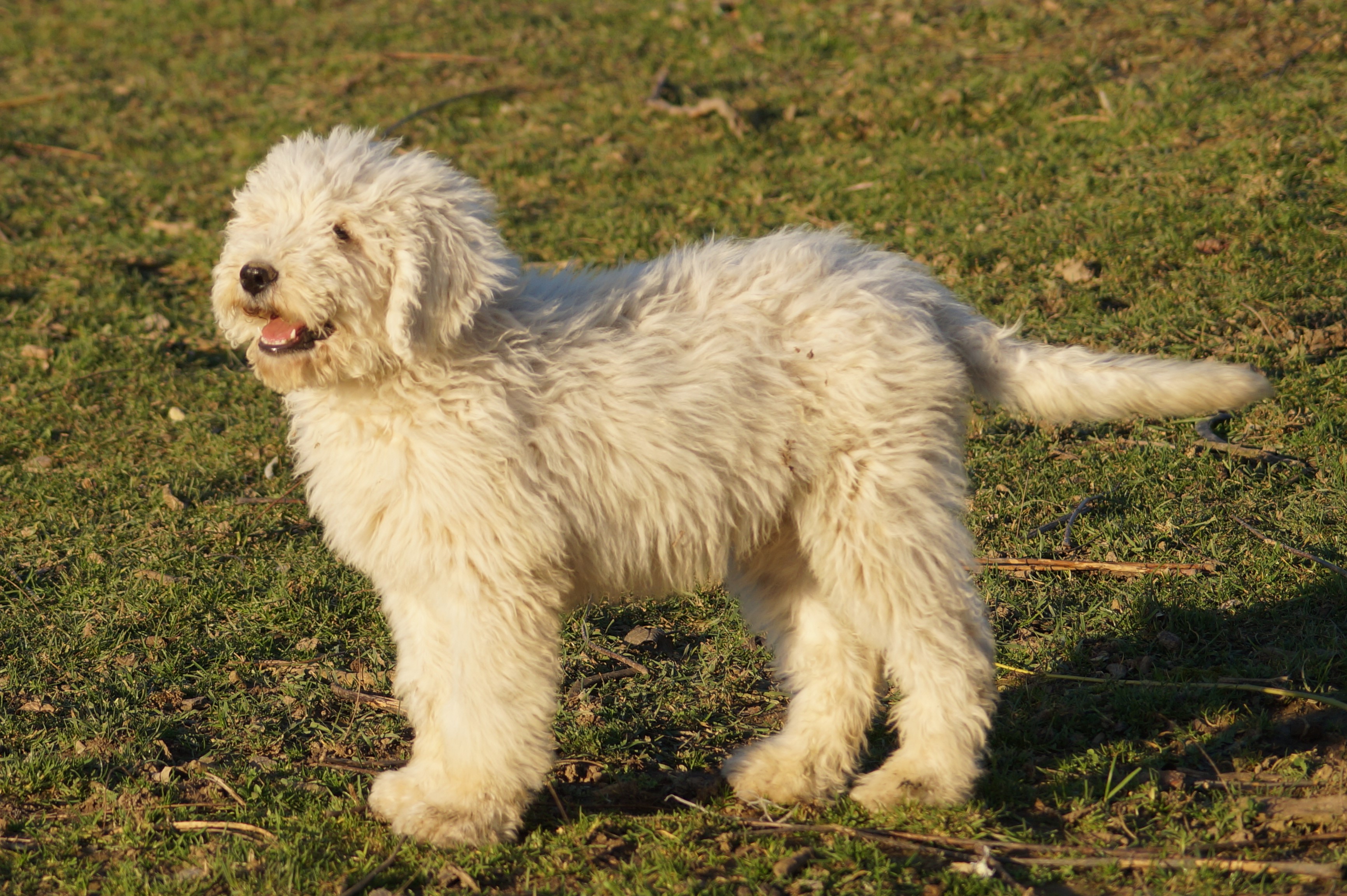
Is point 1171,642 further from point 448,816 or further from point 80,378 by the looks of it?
point 80,378

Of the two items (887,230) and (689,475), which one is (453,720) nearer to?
(689,475)

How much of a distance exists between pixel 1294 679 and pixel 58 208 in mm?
9782

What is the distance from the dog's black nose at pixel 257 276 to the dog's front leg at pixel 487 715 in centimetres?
109

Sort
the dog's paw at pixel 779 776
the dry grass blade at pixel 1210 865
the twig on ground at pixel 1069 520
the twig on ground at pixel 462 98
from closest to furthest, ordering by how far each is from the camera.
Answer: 1. the dry grass blade at pixel 1210 865
2. the dog's paw at pixel 779 776
3. the twig on ground at pixel 1069 520
4. the twig on ground at pixel 462 98

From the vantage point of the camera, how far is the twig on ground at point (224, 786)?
14.7 feet

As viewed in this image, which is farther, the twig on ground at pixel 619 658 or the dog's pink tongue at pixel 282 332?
the twig on ground at pixel 619 658

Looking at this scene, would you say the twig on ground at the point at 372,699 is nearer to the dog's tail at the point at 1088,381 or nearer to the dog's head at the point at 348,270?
the dog's head at the point at 348,270

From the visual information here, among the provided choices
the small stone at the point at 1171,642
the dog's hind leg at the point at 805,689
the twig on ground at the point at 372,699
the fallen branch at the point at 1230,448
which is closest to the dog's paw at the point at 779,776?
the dog's hind leg at the point at 805,689

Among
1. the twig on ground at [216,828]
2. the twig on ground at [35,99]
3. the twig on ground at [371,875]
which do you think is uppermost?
the twig on ground at [35,99]

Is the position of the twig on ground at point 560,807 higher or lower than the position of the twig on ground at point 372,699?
higher

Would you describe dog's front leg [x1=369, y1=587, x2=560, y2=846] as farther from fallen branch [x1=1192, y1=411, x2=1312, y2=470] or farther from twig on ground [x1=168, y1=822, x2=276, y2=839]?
fallen branch [x1=1192, y1=411, x2=1312, y2=470]

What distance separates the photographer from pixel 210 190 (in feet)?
36.6

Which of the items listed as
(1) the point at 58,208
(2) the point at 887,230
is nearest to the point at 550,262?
(2) the point at 887,230

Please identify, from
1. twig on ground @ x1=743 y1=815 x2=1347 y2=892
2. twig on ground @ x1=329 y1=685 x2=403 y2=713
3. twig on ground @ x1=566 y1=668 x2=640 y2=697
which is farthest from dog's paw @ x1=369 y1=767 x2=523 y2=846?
twig on ground @ x1=566 y1=668 x2=640 y2=697
